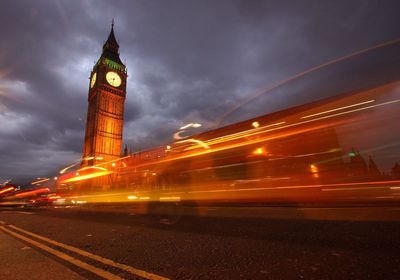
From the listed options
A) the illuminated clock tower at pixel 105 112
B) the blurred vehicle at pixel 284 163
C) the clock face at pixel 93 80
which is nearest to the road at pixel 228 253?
the blurred vehicle at pixel 284 163

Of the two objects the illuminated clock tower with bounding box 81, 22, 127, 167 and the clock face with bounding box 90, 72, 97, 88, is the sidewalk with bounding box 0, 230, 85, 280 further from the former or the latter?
the clock face with bounding box 90, 72, 97, 88

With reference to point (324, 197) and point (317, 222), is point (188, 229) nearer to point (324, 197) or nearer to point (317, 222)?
point (317, 222)

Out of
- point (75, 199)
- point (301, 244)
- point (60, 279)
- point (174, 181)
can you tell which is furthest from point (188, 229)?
point (75, 199)

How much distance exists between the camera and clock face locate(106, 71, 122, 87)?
74125mm

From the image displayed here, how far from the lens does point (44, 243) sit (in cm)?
414

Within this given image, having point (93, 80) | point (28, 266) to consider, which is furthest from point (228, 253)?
point (93, 80)

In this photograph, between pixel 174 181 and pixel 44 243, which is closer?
pixel 44 243

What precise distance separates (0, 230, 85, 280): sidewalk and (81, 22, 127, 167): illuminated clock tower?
6936 centimetres

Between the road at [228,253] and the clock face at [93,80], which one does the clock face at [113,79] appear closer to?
the clock face at [93,80]

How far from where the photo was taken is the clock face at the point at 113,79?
7412 centimetres

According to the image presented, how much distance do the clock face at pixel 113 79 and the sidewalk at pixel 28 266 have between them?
76.7 m

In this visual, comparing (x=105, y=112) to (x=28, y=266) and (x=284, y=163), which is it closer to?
(x=284, y=163)

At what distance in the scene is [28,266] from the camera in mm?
2898

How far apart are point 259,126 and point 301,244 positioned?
7265mm
